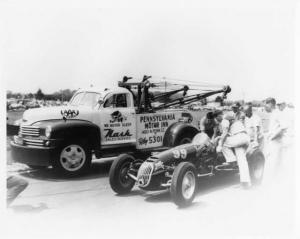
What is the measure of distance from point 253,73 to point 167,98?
2217mm

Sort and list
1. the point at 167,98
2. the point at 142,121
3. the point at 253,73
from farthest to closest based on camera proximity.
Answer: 1. the point at 167,98
2. the point at 142,121
3. the point at 253,73

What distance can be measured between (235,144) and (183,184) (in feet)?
5.08

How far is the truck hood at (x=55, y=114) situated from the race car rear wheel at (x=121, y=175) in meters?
1.65

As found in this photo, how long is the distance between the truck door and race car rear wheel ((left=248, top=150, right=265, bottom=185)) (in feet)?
8.09

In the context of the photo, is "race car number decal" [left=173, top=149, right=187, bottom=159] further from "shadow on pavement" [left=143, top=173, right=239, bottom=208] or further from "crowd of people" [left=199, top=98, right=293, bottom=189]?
"crowd of people" [left=199, top=98, right=293, bottom=189]

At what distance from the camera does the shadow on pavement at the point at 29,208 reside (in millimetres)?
6074

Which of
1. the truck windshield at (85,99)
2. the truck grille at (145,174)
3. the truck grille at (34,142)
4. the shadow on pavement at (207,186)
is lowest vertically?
→ the shadow on pavement at (207,186)

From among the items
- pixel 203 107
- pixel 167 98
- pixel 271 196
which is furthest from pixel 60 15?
pixel 271 196

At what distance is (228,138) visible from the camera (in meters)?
6.95

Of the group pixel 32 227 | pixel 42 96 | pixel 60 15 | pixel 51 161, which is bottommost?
pixel 32 227

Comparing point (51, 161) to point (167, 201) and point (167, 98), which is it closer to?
point (167, 201)

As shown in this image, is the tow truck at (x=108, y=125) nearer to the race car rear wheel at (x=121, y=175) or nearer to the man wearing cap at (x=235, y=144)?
the race car rear wheel at (x=121, y=175)

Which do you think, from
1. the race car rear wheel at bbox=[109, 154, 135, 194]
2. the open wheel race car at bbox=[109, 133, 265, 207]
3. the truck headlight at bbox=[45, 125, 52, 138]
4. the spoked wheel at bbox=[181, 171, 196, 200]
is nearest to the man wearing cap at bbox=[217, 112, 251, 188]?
the open wheel race car at bbox=[109, 133, 265, 207]

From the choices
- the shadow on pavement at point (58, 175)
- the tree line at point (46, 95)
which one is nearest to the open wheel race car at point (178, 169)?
the shadow on pavement at point (58, 175)
